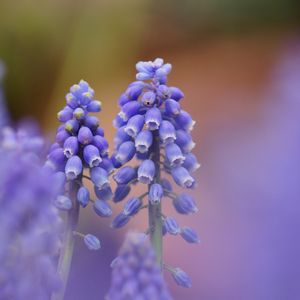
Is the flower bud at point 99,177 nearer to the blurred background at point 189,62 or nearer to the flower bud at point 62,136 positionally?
the flower bud at point 62,136

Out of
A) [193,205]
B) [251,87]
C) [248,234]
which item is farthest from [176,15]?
[193,205]

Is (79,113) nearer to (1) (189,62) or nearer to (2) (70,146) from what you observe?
(2) (70,146)

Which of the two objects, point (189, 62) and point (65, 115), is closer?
point (65, 115)

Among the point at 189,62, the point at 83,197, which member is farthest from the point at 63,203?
the point at 189,62

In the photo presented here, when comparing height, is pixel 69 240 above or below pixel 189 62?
below

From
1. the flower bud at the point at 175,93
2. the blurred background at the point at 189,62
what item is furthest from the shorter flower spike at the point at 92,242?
the blurred background at the point at 189,62

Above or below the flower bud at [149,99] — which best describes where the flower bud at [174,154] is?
below

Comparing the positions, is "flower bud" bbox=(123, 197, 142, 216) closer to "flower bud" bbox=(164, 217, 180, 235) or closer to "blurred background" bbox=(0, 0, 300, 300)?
"flower bud" bbox=(164, 217, 180, 235)
